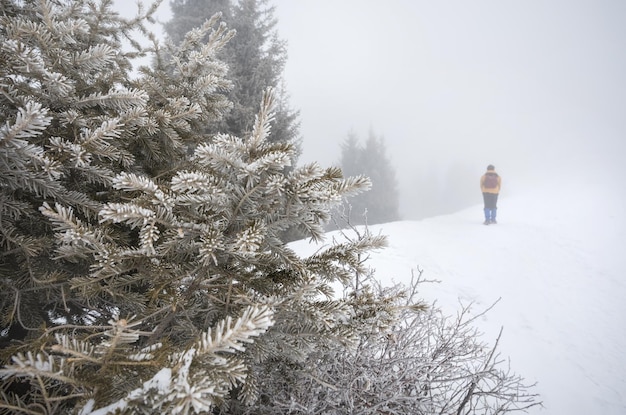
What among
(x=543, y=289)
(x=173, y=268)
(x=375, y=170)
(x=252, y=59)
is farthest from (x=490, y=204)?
(x=375, y=170)

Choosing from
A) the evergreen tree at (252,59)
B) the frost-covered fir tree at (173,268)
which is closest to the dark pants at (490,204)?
the evergreen tree at (252,59)

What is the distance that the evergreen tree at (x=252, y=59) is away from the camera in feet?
32.5

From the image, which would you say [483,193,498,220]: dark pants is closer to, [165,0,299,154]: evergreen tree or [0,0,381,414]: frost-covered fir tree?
[165,0,299,154]: evergreen tree

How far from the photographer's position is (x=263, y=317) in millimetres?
876

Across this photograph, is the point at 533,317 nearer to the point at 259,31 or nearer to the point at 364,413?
the point at 364,413

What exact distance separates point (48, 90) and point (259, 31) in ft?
38.3

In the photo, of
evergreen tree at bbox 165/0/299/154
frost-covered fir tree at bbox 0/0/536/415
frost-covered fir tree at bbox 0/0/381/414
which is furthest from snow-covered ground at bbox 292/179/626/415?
evergreen tree at bbox 165/0/299/154

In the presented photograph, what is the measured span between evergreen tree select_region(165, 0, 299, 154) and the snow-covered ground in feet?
15.1

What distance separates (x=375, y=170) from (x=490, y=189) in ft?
62.6

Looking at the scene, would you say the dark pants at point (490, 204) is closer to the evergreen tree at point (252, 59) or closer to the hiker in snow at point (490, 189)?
the hiker in snow at point (490, 189)

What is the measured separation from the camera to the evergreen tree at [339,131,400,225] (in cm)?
2872

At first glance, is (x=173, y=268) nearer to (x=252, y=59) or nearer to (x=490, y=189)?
(x=252, y=59)

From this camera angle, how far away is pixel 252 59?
36.5 ft

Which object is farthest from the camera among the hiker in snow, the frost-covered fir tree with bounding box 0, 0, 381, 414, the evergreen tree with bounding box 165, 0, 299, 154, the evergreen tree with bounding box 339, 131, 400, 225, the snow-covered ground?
the evergreen tree with bounding box 339, 131, 400, 225
